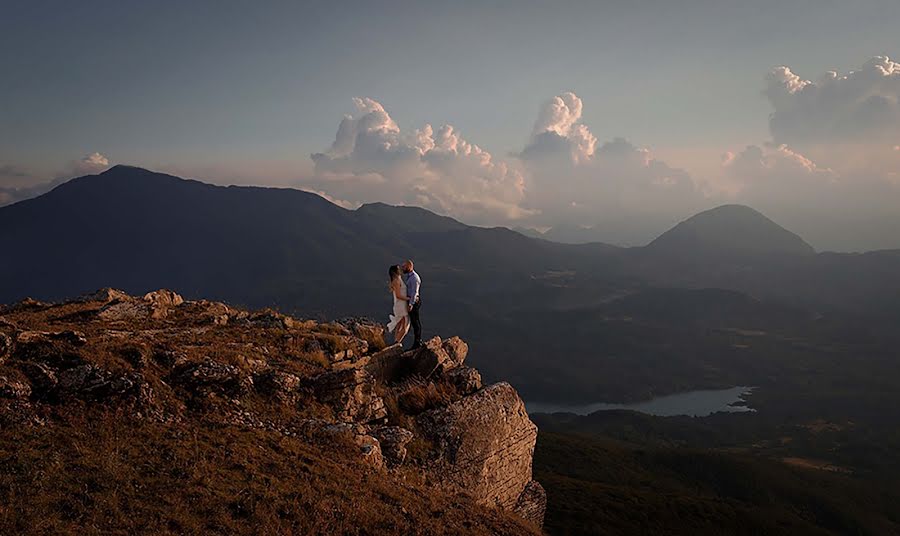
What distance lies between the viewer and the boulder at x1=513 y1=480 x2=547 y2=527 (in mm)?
21436

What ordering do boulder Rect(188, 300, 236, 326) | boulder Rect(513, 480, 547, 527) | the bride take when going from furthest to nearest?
boulder Rect(188, 300, 236, 326), the bride, boulder Rect(513, 480, 547, 527)

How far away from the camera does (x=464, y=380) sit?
23.0m

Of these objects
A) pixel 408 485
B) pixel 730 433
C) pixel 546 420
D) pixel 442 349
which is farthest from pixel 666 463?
pixel 408 485

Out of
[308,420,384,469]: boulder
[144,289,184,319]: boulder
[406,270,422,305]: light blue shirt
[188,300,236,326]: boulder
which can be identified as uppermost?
[406,270,422,305]: light blue shirt

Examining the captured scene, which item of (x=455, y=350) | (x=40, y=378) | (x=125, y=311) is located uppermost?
(x=125, y=311)

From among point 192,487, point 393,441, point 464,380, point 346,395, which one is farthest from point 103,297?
point 192,487

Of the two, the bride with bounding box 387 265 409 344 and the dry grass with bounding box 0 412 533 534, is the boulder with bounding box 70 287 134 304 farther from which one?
the dry grass with bounding box 0 412 533 534

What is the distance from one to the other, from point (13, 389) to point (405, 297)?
14386 millimetres

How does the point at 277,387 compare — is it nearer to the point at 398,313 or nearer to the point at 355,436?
the point at 355,436

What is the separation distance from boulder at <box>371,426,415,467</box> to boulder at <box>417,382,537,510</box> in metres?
1.29

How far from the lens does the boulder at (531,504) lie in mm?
21436

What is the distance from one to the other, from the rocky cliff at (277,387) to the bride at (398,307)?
3.63ft

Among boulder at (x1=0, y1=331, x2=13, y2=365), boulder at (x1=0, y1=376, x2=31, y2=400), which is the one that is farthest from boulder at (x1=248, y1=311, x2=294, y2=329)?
boulder at (x1=0, y1=376, x2=31, y2=400)

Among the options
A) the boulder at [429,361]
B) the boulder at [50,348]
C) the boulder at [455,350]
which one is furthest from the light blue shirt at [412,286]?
the boulder at [50,348]
